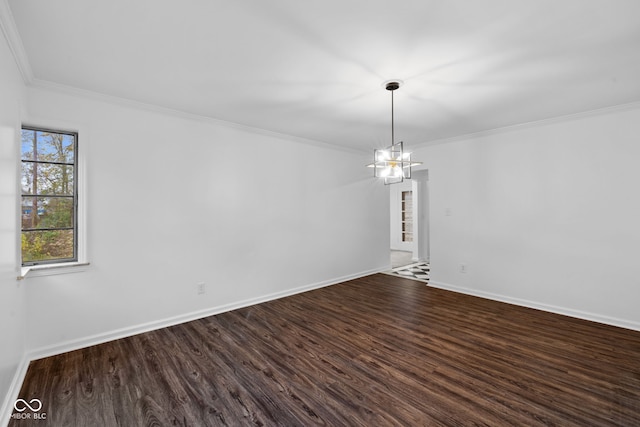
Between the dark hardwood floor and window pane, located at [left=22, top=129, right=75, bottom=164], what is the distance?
1.88 meters

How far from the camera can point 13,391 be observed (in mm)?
2088

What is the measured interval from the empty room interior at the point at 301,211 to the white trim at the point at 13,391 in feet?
0.08

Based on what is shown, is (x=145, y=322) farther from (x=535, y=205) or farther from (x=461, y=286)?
(x=535, y=205)

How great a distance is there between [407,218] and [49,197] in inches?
324

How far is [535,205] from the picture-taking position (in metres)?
4.04

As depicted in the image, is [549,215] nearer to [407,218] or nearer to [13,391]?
[407,218]


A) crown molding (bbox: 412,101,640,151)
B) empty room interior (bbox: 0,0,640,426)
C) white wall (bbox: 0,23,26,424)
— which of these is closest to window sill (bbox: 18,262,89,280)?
empty room interior (bbox: 0,0,640,426)

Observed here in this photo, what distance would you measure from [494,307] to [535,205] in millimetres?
1533

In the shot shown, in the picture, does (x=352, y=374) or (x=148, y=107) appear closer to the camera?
(x=352, y=374)

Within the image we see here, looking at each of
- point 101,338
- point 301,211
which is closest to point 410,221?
point 301,211

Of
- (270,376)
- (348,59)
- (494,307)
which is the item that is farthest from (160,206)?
(494,307)

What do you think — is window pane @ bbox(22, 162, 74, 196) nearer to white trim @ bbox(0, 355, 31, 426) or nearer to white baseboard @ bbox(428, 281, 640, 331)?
white trim @ bbox(0, 355, 31, 426)

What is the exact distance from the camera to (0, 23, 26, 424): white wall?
6.07ft

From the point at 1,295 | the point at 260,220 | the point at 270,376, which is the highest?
the point at 260,220
